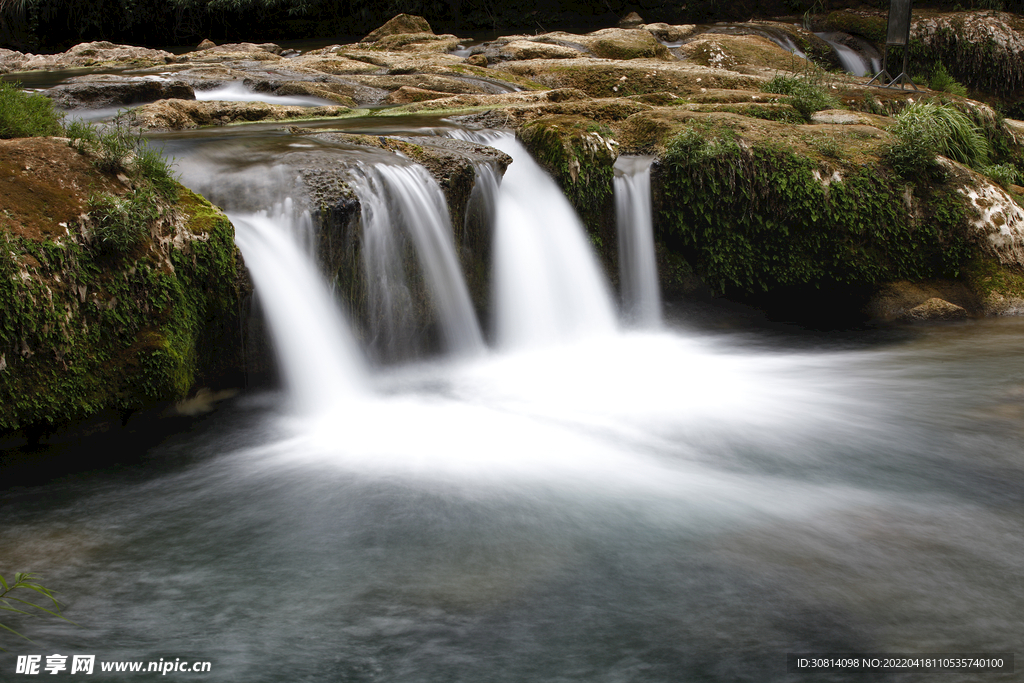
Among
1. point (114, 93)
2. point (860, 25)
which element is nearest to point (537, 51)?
point (114, 93)

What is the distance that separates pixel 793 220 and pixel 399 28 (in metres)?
15.9

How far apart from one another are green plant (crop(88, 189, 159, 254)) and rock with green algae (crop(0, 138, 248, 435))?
0.03 meters

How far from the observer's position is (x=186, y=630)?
10.1 feet

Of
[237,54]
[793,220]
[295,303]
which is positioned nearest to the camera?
[295,303]

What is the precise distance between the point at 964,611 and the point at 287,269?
4.83 meters

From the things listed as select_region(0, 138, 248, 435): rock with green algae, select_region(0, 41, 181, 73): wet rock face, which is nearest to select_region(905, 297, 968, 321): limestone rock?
select_region(0, 138, 248, 435): rock with green algae

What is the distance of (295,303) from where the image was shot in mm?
5840

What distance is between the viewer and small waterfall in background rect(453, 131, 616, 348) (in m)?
7.61

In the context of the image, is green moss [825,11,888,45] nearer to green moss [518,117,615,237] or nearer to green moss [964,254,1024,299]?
green moss [964,254,1024,299]

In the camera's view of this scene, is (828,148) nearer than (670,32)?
Yes

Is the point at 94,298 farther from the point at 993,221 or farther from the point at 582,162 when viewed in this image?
the point at 993,221

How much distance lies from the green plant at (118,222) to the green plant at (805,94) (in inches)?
331

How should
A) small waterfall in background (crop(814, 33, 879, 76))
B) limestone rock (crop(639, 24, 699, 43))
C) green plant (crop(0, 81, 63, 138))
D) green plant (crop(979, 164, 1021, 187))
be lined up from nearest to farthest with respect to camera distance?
green plant (crop(0, 81, 63, 138)), green plant (crop(979, 164, 1021, 187)), small waterfall in background (crop(814, 33, 879, 76)), limestone rock (crop(639, 24, 699, 43))

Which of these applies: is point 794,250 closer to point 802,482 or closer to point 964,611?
point 802,482
